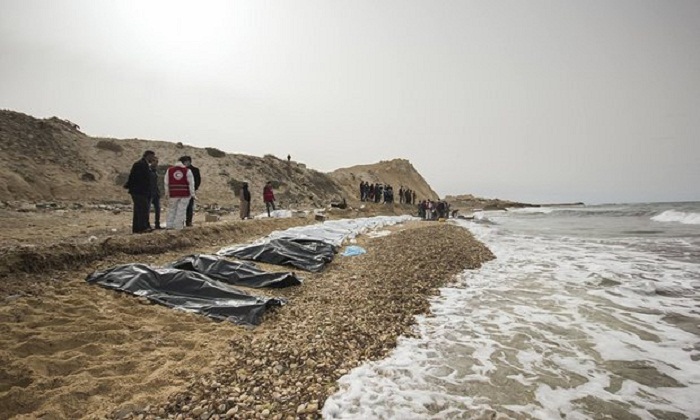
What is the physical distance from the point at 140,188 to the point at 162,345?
5833 mm

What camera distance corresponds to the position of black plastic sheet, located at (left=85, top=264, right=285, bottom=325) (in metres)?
4.39

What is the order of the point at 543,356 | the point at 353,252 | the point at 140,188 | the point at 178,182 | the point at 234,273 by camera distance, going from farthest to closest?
the point at 353,252, the point at 178,182, the point at 140,188, the point at 234,273, the point at 543,356

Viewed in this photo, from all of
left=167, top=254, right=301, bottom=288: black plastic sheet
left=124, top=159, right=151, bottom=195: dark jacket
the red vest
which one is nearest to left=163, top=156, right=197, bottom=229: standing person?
the red vest

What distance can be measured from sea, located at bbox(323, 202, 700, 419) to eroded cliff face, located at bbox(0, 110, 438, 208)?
20.0m

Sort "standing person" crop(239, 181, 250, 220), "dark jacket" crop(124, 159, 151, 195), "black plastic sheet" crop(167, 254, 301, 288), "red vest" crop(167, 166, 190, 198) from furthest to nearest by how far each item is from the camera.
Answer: "standing person" crop(239, 181, 250, 220) → "red vest" crop(167, 166, 190, 198) → "dark jacket" crop(124, 159, 151, 195) → "black plastic sheet" crop(167, 254, 301, 288)

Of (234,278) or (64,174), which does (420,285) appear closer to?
(234,278)

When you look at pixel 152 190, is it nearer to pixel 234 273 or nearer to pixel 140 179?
pixel 140 179

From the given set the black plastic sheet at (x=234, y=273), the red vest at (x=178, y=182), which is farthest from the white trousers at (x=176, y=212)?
the black plastic sheet at (x=234, y=273)

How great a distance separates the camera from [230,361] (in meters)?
3.28

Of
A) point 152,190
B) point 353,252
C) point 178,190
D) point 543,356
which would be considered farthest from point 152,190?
point 543,356

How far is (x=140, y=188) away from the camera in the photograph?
8.05 metres

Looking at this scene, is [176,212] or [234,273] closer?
[234,273]

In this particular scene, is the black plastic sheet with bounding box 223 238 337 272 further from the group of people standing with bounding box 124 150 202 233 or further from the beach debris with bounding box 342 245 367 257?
the group of people standing with bounding box 124 150 202 233

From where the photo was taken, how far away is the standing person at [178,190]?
8420mm
